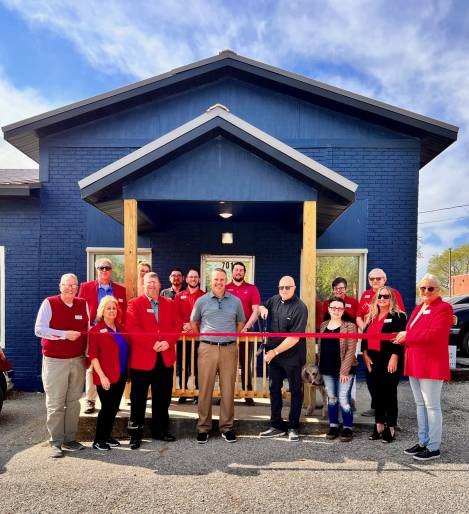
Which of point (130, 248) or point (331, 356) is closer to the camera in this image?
point (331, 356)

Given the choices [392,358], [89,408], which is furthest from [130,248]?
[392,358]

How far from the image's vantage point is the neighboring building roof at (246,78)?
7.54m

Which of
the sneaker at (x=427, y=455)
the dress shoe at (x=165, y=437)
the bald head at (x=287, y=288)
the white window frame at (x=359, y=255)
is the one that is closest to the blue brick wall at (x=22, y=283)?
the dress shoe at (x=165, y=437)

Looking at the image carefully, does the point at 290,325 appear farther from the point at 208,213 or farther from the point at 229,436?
the point at 208,213

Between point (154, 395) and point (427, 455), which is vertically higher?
point (154, 395)

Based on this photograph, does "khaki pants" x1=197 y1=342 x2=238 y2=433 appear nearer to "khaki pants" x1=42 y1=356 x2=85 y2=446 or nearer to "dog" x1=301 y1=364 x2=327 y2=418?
"dog" x1=301 y1=364 x2=327 y2=418

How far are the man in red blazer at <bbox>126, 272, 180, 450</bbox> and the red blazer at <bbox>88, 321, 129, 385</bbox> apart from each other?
194mm

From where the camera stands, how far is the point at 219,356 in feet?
A: 14.9

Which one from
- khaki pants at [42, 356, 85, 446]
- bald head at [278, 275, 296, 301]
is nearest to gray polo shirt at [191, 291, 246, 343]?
bald head at [278, 275, 296, 301]

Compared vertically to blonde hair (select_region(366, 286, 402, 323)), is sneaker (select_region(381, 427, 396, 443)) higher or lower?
lower

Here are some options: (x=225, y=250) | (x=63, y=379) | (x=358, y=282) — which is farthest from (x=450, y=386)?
(x=63, y=379)

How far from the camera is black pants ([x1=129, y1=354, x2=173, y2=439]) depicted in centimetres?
440

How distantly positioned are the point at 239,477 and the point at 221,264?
478 centimetres

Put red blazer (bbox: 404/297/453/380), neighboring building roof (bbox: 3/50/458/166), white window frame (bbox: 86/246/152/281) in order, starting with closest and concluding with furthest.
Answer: red blazer (bbox: 404/297/453/380)
neighboring building roof (bbox: 3/50/458/166)
white window frame (bbox: 86/246/152/281)
